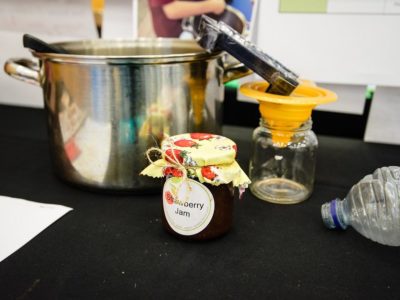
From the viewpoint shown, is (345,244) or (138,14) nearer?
(345,244)

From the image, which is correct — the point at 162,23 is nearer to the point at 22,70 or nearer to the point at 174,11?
the point at 174,11

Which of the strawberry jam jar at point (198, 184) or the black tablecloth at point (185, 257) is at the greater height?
the strawberry jam jar at point (198, 184)

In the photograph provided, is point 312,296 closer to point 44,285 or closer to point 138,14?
point 44,285

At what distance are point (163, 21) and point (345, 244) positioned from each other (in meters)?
0.66

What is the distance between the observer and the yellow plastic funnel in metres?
0.55

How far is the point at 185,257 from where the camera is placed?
0.48 meters

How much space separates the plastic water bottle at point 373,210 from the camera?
0.50 meters

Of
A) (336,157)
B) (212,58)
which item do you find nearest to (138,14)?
(212,58)

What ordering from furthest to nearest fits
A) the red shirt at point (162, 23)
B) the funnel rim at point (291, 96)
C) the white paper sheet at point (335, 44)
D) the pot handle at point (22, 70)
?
the red shirt at point (162, 23)
the white paper sheet at point (335, 44)
the pot handle at point (22, 70)
the funnel rim at point (291, 96)

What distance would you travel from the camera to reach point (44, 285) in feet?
1.40

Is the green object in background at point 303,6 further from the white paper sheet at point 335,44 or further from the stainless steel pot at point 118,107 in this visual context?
the stainless steel pot at point 118,107

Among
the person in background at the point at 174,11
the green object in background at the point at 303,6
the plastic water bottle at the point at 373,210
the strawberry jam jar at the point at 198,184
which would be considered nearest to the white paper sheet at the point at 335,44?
the green object in background at the point at 303,6

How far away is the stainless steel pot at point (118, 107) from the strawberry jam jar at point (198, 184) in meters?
0.08

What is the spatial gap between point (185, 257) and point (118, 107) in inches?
9.1
